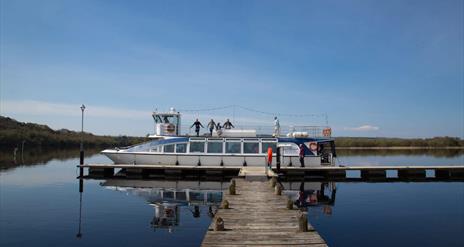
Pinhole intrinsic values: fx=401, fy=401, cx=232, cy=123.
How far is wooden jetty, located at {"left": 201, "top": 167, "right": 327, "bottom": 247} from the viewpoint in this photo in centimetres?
935

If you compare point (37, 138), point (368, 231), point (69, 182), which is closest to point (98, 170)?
point (69, 182)

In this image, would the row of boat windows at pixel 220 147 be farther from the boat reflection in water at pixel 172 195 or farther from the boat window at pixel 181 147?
the boat reflection in water at pixel 172 195

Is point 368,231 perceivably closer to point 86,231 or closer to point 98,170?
point 86,231

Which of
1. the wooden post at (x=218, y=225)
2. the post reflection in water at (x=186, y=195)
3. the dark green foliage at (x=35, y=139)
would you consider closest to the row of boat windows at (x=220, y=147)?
the post reflection in water at (x=186, y=195)

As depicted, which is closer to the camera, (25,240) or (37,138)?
(25,240)

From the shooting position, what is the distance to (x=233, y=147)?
33000 millimetres

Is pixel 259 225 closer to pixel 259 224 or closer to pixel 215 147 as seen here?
pixel 259 224

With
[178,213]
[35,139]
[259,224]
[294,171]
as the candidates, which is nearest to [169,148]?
[294,171]

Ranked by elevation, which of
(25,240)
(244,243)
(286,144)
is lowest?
(25,240)

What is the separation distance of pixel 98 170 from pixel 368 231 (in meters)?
25.7

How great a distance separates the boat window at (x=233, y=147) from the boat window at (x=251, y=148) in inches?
17.3

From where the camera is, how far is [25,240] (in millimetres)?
14195

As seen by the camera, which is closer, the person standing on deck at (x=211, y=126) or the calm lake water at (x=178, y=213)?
the calm lake water at (x=178, y=213)

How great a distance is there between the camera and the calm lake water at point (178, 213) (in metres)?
14.5
